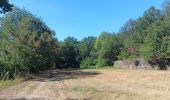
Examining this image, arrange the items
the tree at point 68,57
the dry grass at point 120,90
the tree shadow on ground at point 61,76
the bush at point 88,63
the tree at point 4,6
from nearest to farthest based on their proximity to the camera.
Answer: the tree at point 4,6 < the dry grass at point 120,90 < the tree shadow on ground at point 61,76 < the bush at point 88,63 < the tree at point 68,57

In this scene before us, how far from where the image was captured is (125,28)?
132 m

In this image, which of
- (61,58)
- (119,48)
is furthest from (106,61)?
(61,58)

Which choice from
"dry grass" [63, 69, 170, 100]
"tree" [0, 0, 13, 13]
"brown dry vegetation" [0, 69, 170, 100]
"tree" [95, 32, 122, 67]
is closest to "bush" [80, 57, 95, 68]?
"tree" [95, 32, 122, 67]

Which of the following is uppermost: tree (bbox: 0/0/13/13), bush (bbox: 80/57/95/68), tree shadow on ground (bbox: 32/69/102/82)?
bush (bbox: 80/57/95/68)

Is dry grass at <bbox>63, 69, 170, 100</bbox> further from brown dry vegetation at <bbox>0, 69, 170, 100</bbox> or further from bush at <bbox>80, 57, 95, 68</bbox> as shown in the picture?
bush at <bbox>80, 57, 95, 68</bbox>

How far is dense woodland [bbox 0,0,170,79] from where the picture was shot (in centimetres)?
4000

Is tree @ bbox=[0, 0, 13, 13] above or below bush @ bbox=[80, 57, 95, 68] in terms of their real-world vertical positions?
below

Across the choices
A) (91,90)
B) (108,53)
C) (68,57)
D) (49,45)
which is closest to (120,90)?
(91,90)

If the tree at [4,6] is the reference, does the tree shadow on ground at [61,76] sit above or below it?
below

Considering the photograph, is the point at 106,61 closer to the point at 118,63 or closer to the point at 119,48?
the point at 119,48

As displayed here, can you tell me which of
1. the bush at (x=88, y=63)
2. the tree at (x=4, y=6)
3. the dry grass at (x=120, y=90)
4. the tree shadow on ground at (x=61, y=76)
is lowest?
the dry grass at (x=120, y=90)

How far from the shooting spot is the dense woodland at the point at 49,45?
40.0m

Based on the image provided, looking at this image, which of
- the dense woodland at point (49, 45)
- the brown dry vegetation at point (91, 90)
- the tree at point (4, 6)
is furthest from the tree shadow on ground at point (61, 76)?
the tree at point (4, 6)

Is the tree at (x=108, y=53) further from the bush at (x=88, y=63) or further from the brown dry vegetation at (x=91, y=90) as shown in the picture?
the brown dry vegetation at (x=91, y=90)
